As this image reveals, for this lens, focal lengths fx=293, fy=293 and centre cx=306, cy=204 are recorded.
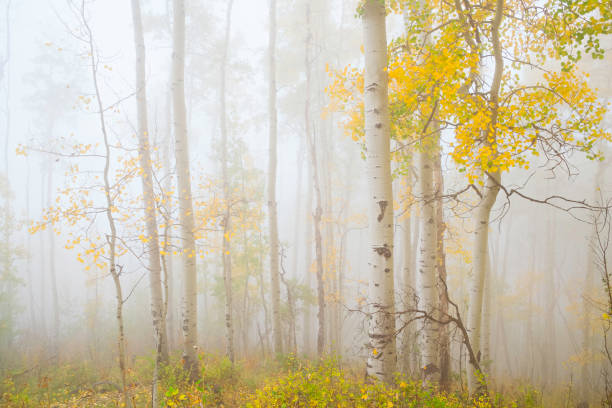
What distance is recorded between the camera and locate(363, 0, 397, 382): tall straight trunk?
3211 millimetres

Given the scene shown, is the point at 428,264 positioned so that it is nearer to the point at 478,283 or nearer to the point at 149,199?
the point at 478,283

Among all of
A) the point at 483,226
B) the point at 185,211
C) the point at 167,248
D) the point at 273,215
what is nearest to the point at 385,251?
the point at 483,226

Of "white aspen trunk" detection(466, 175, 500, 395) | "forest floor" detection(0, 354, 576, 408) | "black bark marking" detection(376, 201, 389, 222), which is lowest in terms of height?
"forest floor" detection(0, 354, 576, 408)

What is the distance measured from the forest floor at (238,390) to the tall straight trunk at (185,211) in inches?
19.5

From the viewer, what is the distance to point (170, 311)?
384 inches

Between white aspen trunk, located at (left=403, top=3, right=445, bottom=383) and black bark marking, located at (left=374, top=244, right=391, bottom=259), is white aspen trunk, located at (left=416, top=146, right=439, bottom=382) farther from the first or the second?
black bark marking, located at (left=374, top=244, right=391, bottom=259)

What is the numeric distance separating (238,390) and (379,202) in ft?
14.3

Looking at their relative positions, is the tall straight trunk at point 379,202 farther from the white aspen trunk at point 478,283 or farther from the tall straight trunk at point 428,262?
the white aspen trunk at point 478,283

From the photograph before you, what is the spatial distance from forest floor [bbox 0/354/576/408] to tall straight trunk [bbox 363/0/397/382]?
34cm

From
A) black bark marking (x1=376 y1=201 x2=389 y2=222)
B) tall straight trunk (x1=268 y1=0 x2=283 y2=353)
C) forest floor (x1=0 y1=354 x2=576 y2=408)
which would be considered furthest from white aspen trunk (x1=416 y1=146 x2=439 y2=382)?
tall straight trunk (x1=268 y1=0 x2=283 y2=353)

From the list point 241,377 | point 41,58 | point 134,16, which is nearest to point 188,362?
point 241,377

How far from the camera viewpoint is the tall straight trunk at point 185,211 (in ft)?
18.2

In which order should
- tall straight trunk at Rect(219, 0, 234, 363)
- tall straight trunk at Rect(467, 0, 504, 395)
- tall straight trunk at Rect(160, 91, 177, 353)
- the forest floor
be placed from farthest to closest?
tall straight trunk at Rect(219, 0, 234, 363) < tall straight trunk at Rect(160, 91, 177, 353) < tall straight trunk at Rect(467, 0, 504, 395) < the forest floor

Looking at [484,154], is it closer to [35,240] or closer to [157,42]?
[157,42]
